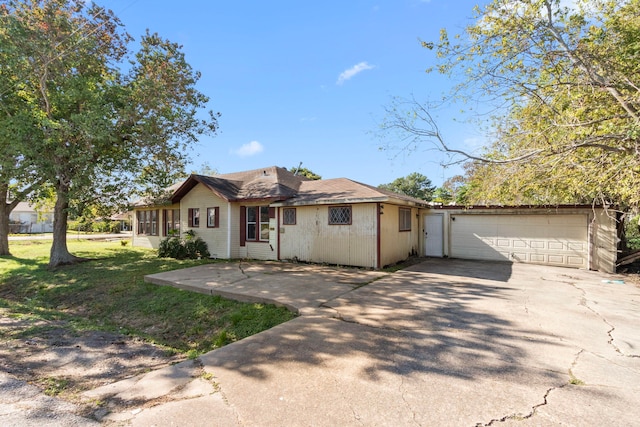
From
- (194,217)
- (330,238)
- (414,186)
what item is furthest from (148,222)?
(414,186)

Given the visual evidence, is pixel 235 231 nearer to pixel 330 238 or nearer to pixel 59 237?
pixel 330 238

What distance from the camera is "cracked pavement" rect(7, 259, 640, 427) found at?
8.93 feet

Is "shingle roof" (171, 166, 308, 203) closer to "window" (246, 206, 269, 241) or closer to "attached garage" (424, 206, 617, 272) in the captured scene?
"window" (246, 206, 269, 241)

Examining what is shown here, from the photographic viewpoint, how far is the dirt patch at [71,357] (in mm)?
3696

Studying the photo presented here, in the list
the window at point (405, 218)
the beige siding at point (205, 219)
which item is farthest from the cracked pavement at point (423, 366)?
the beige siding at point (205, 219)

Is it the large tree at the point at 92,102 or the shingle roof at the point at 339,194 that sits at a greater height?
the large tree at the point at 92,102

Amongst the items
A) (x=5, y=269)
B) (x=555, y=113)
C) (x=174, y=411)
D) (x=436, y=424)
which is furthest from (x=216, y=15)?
(x=5, y=269)

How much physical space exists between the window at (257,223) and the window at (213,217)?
147 cm

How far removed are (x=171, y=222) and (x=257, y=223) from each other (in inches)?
249

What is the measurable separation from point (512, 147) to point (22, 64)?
50.0 ft

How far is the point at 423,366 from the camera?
359cm

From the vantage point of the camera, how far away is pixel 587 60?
657 cm

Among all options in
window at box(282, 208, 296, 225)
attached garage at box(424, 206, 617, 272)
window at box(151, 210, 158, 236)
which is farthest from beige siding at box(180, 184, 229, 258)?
attached garage at box(424, 206, 617, 272)

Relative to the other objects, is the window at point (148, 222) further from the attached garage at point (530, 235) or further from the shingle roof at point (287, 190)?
the attached garage at point (530, 235)
